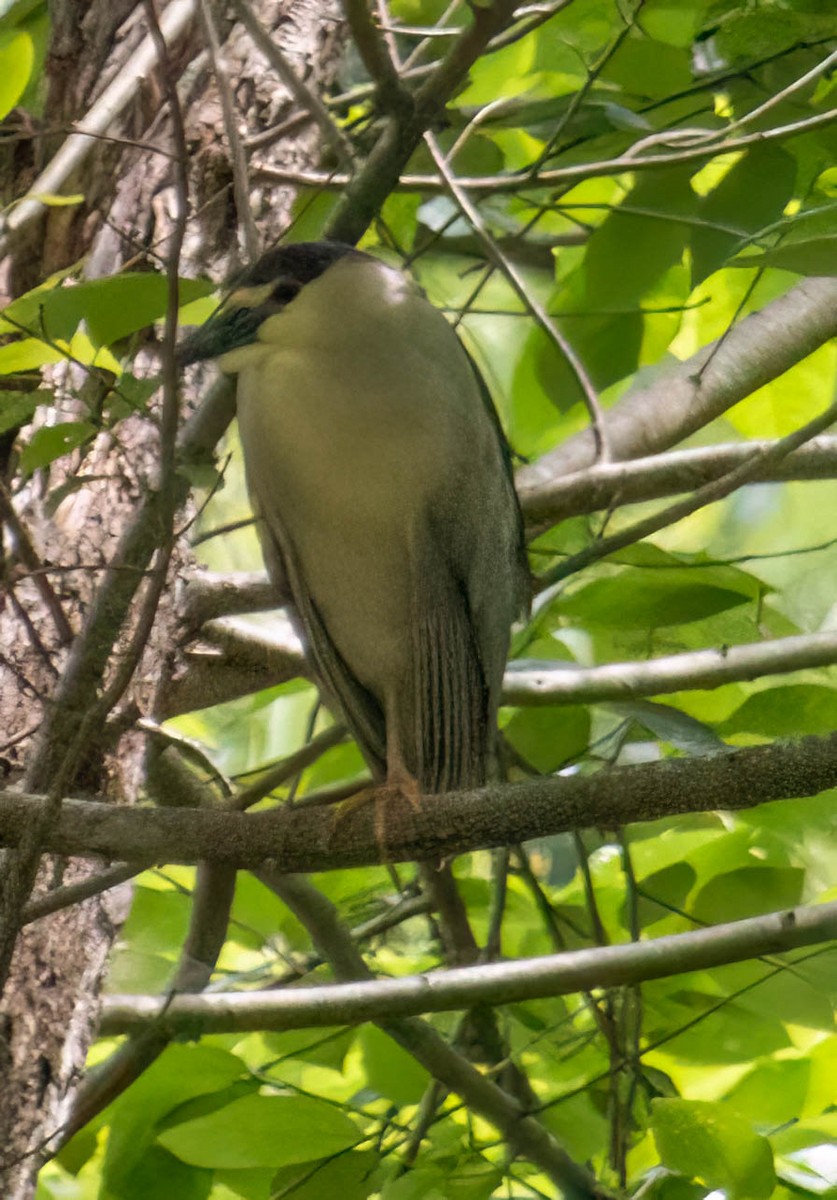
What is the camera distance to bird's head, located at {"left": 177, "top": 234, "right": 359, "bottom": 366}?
6.67 ft

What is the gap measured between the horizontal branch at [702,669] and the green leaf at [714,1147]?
27.2 inches

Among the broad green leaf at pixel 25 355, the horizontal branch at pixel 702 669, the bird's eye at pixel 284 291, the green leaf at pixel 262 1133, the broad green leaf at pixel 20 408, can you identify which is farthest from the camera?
the horizontal branch at pixel 702 669

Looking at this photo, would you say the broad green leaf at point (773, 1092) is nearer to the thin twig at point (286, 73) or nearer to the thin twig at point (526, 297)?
the thin twig at point (526, 297)

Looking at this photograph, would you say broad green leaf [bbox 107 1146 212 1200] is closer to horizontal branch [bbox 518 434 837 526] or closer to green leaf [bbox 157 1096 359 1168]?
green leaf [bbox 157 1096 359 1168]

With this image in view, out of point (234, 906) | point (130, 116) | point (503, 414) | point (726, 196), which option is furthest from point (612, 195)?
point (234, 906)

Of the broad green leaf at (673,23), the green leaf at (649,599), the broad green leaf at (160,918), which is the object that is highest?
the broad green leaf at (673,23)

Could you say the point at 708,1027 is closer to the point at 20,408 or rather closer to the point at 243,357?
the point at 243,357

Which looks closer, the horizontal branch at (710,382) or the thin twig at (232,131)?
the thin twig at (232,131)

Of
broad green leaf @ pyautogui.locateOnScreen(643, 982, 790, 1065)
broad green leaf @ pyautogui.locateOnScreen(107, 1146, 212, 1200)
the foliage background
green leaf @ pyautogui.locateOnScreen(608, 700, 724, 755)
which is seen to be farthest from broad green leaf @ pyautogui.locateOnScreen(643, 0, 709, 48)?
broad green leaf @ pyautogui.locateOnScreen(107, 1146, 212, 1200)

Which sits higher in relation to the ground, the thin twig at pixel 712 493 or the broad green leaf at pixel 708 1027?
the thin twig at pixel 712 493

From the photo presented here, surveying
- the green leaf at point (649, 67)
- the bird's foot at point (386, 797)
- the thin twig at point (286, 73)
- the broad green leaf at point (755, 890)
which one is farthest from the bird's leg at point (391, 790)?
the green leaf at point (649, 67)

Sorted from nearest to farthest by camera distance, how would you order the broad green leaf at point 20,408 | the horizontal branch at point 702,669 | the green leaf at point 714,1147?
the broad green leaf at point 20,408, the green leaf at point 714,1147, the horizontal branch at point 702,669

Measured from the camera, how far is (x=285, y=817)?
1637 mm

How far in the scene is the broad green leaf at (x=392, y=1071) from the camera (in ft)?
6.88
